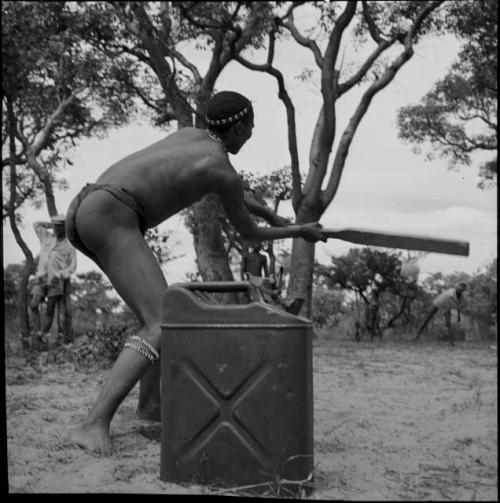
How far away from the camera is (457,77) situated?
15.2 m

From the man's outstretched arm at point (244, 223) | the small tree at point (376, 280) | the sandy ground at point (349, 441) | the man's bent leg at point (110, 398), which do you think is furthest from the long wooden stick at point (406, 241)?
the small tree at point (376, 280)

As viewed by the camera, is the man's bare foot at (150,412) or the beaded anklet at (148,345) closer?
the beaded anklet at (148,345)

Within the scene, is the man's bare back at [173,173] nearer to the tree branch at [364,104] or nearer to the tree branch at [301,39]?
the tree branch at [364,104]

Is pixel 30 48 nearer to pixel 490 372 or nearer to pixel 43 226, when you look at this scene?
pixel 43 226

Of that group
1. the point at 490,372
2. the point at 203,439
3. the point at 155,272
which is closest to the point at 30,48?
the point at 490,372

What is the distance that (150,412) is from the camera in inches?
145

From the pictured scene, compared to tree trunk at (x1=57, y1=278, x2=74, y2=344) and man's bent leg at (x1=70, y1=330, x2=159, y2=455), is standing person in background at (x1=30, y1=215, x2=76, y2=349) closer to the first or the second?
tree trunk at (x1=57, y1=278, x2=74, y2=344)

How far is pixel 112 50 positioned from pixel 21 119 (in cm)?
334

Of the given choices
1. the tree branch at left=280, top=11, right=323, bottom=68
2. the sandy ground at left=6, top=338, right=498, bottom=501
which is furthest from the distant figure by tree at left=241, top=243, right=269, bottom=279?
the sandy ground at left=6, top=338, right=498, bottom=501

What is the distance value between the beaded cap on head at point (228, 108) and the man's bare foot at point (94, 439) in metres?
1.25

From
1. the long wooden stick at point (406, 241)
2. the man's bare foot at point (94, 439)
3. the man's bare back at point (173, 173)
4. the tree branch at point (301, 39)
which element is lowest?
the man's bare foot at point (94, 439)

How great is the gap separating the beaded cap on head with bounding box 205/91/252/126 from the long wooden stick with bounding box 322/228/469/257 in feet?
2.08

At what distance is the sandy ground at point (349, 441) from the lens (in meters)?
2.48

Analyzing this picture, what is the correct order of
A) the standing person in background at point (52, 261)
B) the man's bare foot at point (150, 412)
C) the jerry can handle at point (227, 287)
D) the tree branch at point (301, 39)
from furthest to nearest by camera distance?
the tree branch at point (301, 39)
the standing person in background at point (52, 261)
the man's bare foot at point (150, 412)
the jerry can handle at point (227, 287)
